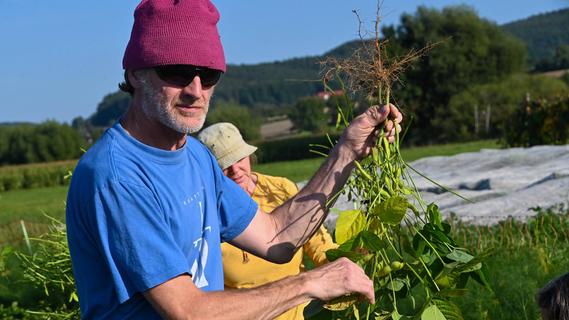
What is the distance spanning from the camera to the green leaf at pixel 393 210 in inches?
106

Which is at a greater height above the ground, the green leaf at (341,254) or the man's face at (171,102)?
the man's face at (171,102)

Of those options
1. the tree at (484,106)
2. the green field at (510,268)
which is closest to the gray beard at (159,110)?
the green field at (510,268)

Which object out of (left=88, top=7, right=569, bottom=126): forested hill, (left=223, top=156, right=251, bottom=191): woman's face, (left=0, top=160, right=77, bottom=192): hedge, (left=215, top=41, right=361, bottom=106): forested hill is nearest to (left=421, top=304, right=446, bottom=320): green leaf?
(left=223, top=156, right=251, bottom=191): woman's face

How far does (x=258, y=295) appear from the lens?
7.97 ft

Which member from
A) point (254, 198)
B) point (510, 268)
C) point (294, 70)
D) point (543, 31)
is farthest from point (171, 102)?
point (294, 70)

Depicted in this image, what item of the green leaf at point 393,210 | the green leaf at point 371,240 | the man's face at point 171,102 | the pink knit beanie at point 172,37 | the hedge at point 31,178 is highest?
the pink knit beanie at point 172,37

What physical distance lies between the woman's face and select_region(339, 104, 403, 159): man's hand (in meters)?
1.28

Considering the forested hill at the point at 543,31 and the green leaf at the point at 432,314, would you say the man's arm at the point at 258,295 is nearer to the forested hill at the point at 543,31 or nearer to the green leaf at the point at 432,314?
the green leaf at the point at 432,314

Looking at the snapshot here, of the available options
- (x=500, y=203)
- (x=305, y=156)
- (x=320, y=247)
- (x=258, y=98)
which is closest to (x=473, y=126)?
(x=305, y=156)

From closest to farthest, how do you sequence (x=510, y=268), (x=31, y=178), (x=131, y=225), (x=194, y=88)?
(x=131, y=225), (x=194, y=88), (x=510, y=268), (x=31, y=178)

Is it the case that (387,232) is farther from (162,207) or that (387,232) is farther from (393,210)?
(162,207)

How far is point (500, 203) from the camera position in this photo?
962cm

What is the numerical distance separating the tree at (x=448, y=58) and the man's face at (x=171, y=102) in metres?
47.0

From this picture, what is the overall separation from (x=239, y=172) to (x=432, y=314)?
71.9 inches
